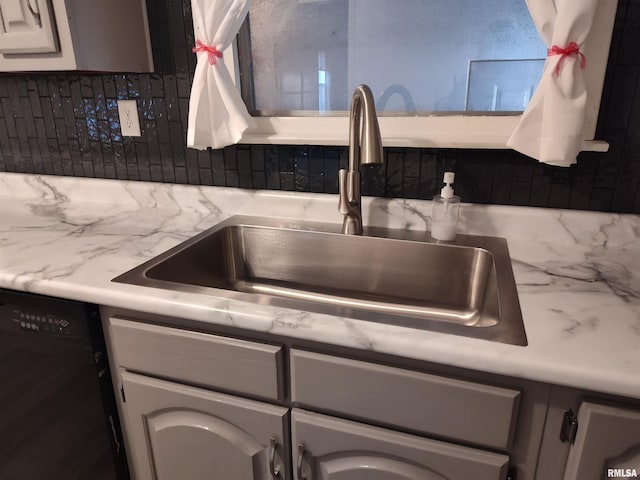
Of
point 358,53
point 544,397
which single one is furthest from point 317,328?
point 358,53

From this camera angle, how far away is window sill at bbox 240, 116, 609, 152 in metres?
1.03

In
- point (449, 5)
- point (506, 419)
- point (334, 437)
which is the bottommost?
point (334, 437)

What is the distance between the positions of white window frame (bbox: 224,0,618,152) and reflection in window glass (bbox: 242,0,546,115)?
1.9 inches

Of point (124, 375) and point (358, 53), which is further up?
point (358, 53)

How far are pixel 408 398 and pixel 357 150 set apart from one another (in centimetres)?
57

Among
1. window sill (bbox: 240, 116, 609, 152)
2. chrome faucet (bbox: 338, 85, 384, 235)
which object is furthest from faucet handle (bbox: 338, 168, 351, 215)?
window sill (bbox: 240, 116, 609, 152)

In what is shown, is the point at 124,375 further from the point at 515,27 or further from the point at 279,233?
the point at 515,27

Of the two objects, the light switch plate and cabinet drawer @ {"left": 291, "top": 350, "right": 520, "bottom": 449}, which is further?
the light switch plate

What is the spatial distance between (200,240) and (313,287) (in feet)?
1.03

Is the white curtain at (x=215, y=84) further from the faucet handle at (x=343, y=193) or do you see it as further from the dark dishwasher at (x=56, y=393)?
the dark dishwasher at (x=56, y=393)

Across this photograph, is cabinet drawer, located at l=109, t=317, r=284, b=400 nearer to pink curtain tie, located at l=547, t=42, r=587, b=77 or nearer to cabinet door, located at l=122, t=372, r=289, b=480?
cabinet door, located at l=122, t=372, r=289, b=480

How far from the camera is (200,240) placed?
1091 mm

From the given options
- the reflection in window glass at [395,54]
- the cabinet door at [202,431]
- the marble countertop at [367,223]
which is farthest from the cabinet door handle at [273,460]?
the reflection in window glass at [395,54]

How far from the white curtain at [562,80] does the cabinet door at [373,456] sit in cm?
61
